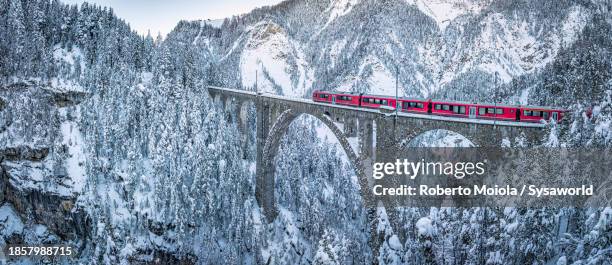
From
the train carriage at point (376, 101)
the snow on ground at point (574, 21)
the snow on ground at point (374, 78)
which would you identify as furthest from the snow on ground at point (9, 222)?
the snow on ground at point (574, 21)

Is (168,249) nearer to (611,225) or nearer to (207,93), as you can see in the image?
(207,93)

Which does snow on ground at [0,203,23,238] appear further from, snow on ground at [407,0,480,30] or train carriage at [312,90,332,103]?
snow on ground at [407,0,480,30]

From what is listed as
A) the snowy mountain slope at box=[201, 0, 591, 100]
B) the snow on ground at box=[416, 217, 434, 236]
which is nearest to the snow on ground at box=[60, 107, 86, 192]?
the snow on ground at box=[416, 217, 434, 236]

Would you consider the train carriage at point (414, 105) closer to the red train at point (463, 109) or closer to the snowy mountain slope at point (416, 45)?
the red train at point (463, 109)

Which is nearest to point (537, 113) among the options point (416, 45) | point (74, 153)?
point (74, 153)

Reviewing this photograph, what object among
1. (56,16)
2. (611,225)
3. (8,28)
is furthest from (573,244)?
(56,16)
